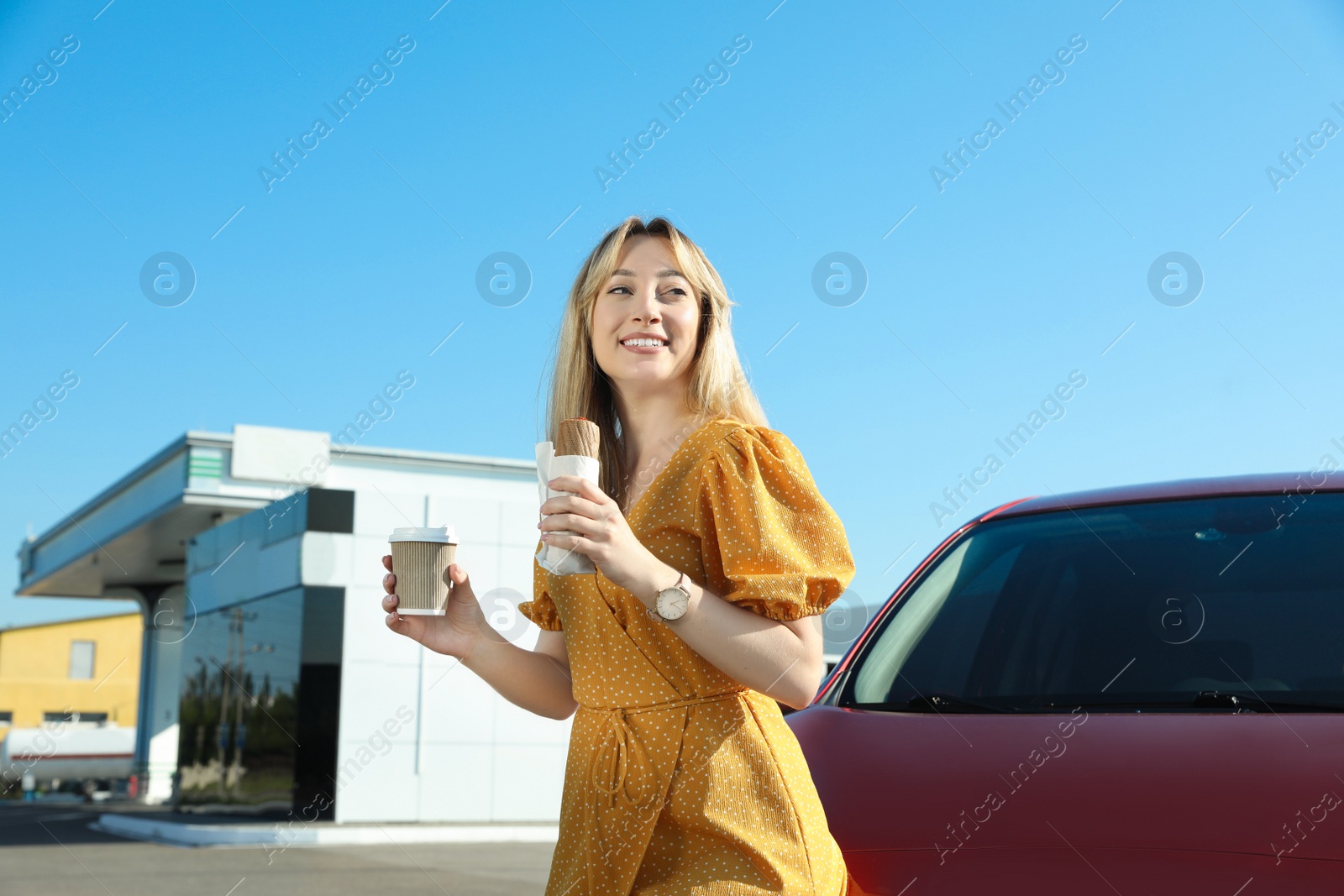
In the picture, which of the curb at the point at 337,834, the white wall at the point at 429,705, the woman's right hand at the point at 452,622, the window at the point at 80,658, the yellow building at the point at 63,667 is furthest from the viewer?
the window at the point at 80,658

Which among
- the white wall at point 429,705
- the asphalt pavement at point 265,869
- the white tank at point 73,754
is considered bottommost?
the white tank at point 73,754

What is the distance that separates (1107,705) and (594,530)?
1065 millimetres

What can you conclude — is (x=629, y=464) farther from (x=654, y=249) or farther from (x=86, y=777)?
(x=86, y=777)

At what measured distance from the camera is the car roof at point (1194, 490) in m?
2.39

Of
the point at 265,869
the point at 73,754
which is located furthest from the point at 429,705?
the point at 73,754

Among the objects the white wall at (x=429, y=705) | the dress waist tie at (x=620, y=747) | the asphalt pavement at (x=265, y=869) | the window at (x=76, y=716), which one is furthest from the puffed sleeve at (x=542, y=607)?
the window at (x=76, y=716)

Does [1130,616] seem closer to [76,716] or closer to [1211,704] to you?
[1211,704]

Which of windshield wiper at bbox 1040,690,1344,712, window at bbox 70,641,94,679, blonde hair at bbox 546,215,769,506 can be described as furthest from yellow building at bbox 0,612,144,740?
windshield wiper at bbox 1040,690,1344,712

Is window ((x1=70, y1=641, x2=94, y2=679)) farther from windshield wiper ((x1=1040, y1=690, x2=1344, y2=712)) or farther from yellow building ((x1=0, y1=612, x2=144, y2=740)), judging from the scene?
windshield wiper ((x1=1040, y1=690, x2=1344, y2=712))

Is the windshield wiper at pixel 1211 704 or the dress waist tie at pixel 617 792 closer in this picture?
the dress waist tie at pixel 617 792

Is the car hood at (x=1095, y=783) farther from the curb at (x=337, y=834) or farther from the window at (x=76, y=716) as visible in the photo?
the window at (x=76, y=716)

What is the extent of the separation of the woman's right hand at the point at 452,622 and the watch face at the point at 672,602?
55 centimetres

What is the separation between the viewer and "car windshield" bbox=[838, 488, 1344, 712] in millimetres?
2164

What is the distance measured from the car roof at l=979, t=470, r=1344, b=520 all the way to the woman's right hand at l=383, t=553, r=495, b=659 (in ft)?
4.07
